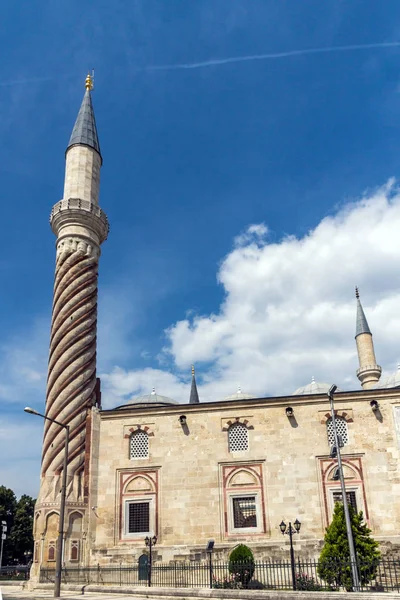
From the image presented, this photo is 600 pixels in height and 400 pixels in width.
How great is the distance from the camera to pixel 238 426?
2634cm

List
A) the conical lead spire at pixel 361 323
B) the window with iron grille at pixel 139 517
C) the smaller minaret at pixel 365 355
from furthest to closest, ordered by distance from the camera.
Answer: the conical lead spire at pixel 361 323 < the smaller minaret at pixel 365 355 < the window with iron grille at pixel 139 517

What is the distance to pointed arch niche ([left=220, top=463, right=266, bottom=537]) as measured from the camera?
24.3 m

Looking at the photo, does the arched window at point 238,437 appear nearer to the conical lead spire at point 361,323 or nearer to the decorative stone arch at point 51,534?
the decorative stone arch at point 51,534

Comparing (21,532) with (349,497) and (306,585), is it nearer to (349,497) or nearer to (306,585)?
(349,497)

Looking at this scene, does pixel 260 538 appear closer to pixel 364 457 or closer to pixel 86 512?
pixel 364 457

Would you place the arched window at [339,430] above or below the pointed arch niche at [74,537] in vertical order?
above

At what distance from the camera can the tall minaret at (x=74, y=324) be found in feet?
82.6

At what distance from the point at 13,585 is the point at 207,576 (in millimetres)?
11427

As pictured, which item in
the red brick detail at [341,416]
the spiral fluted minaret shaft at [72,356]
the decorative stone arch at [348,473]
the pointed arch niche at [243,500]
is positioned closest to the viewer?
the pointed arch niche at [243,500]

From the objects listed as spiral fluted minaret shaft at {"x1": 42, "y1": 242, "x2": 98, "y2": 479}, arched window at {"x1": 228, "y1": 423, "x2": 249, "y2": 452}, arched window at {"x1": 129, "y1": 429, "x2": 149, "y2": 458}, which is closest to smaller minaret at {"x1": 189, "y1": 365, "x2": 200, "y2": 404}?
spiral fluted minaret shaft at {"x1": 42, "y1": 242, "x2": 98, "y2": 479}

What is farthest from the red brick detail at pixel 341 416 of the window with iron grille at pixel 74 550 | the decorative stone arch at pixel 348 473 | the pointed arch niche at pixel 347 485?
the window with iron grille at pixel 74 550

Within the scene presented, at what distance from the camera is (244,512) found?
2469 cm

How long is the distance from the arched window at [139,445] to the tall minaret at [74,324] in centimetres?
231

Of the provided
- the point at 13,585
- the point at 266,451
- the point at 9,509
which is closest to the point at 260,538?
the point at 266,451
